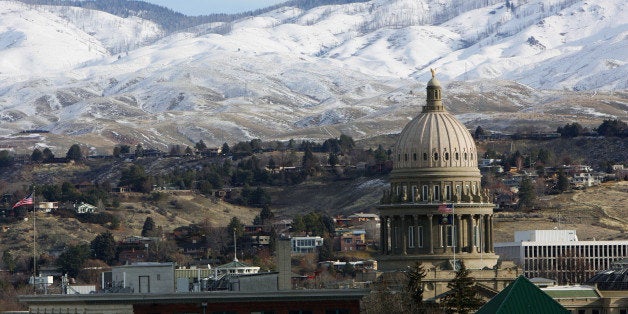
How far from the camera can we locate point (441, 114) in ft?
531

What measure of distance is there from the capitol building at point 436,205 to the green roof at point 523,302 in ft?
167

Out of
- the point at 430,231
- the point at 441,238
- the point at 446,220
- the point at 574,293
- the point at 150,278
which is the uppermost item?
the point at 446,220

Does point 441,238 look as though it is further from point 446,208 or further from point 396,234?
point 396,234

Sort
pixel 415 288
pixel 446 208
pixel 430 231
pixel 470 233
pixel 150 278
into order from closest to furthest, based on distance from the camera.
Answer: pixel 150 278
pixel 415 288
pixel 446 208
pixel 430 231
pixel 470 233

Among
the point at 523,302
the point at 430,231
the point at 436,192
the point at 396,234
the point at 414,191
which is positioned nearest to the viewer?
the point at 523,302

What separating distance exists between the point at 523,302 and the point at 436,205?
58006 millimetres

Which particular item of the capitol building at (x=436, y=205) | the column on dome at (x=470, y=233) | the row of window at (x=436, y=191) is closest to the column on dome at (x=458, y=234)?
the capitol building at (x=436, y=205)

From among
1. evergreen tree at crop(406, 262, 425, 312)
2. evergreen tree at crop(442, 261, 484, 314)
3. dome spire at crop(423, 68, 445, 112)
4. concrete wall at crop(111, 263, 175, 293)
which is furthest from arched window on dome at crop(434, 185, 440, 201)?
concrete wall at crop(111, 263, 175, 293)

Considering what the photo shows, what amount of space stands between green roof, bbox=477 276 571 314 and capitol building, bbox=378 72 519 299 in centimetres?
5096

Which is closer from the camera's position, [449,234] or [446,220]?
[446,220]

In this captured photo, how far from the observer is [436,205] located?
15638cm

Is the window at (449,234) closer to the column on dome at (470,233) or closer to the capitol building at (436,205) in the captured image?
the capitol building at (436,205)

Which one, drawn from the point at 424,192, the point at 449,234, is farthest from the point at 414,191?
the point at 449,234

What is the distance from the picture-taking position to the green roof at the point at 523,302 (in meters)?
97.2
